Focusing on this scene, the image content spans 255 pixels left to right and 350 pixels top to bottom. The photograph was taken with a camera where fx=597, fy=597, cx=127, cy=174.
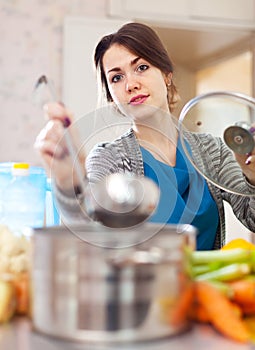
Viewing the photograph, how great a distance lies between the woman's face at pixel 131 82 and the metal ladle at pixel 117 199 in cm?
67

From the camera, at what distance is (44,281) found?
2.25 feet

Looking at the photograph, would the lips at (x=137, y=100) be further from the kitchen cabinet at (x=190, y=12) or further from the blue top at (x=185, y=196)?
the kitchen cabinet at (x=190, y=12)

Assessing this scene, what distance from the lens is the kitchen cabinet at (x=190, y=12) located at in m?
3.55

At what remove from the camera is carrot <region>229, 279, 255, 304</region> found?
744 millimetres

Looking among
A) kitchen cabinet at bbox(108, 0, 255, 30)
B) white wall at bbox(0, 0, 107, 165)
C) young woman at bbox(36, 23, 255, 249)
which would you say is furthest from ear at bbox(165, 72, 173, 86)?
kitchen cabinet at bbox(108, 0, 255, 30)

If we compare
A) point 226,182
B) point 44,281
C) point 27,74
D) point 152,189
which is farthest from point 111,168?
point 27,74

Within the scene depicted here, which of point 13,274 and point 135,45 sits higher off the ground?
point 135,45

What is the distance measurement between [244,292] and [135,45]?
0.91 metres

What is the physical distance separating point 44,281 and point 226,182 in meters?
0.60

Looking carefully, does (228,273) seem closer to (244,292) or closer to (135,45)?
(244,292)

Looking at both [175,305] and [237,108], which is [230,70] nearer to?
[237,108]

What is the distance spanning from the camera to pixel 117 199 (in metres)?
0.75

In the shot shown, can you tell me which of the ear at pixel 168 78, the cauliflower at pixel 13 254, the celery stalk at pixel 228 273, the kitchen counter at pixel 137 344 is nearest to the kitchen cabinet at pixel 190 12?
the ear at pixel 168 78

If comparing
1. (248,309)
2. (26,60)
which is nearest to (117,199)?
(248,309)
